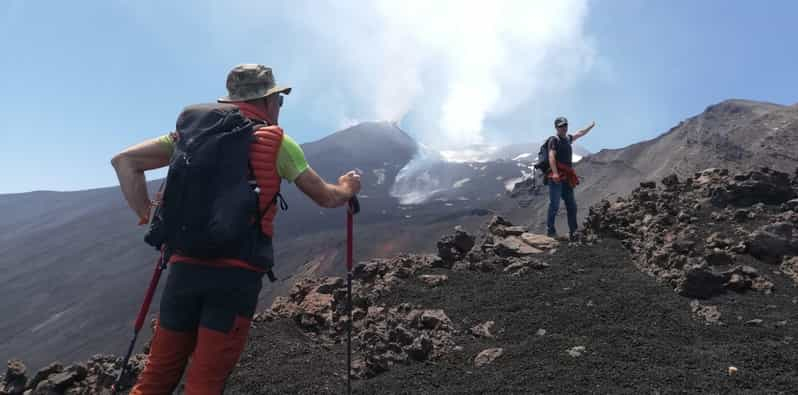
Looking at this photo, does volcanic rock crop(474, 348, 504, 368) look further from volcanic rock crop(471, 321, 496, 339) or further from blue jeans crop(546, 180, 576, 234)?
blue jeans crop(546, 180, 576, 234)

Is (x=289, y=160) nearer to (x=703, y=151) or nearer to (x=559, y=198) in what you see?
(x=559, y=198)

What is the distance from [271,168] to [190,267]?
0.46m

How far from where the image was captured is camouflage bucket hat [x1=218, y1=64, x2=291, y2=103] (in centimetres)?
228

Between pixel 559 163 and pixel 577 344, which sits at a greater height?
pixel 559 163

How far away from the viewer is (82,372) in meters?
4.84

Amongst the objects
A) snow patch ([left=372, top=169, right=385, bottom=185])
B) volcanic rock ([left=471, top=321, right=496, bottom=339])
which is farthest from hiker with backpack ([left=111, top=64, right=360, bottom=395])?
snow patch ([left=372, top=169, right=385, bottom=185])

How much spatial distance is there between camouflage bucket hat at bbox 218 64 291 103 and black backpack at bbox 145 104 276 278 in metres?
0.23

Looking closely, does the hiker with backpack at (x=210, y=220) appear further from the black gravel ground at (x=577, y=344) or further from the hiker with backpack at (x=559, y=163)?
the hiker with backpack at (x=559, y=163)

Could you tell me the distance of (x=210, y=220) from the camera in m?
1.96

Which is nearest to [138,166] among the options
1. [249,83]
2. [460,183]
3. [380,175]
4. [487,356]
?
[249,83]

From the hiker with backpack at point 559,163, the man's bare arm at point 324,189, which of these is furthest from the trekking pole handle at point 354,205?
the hiker with backpack at point 559,163

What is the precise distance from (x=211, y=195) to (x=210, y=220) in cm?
9

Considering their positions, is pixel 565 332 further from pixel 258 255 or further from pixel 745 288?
pixel 258 255

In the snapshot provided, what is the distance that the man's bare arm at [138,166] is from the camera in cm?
212
